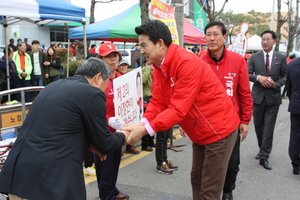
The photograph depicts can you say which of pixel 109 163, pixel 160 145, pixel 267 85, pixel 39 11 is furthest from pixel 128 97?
pixel 39 11

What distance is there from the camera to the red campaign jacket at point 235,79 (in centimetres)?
313

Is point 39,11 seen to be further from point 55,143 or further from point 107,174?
point 55,143

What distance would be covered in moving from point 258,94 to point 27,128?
12.3 ft

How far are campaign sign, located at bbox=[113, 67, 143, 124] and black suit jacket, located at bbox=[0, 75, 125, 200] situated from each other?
1196 millimetres

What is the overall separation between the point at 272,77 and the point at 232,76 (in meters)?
A: 1.80

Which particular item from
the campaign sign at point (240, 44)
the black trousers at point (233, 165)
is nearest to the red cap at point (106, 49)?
the black trousers at point (233, 165)

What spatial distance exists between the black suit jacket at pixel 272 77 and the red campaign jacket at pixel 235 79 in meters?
1.55

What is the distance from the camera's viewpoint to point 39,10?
233 inches

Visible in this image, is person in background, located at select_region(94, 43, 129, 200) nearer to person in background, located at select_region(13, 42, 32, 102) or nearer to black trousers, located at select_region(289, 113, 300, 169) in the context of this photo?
black trousers, located at select_region(289, 113, 300, 169)

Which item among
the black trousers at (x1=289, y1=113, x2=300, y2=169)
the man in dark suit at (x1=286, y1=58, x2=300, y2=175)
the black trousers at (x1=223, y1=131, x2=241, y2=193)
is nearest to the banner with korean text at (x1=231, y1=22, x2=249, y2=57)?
the man in dark suit at (x1=286, y1=58, x2=300, y2=175)

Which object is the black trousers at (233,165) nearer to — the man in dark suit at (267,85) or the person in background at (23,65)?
the man in dark suit at (267,85)

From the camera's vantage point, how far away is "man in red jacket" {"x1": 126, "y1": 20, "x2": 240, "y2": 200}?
7.37 feet

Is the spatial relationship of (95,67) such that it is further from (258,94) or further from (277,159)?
Result: (277,159)

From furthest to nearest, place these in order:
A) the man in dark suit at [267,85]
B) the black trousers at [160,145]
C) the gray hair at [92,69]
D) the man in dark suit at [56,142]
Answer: the man in dark suit at [267,85], the black trousers at [160,145], the gray hair at [92,69], the man in dark suit at [56,142]
